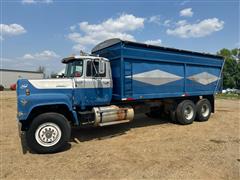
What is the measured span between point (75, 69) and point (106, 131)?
2.71 metres

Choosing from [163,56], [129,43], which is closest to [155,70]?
[163,56]

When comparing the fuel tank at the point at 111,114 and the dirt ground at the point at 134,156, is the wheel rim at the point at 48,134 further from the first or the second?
the fuel tank at the point at 111,114

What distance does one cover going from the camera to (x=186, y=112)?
923cm

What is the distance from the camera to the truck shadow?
7215 millimetres

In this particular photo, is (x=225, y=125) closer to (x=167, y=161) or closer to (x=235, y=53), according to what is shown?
(x=167, y=161)

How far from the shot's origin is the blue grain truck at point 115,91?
5.82 meters

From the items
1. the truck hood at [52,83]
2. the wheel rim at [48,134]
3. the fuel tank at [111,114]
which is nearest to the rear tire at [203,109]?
the fuel tank at [111,114]

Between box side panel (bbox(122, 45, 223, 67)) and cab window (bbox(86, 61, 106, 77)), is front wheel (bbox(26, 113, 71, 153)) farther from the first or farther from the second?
box side panel (bbox(122, 45, 223, 67))

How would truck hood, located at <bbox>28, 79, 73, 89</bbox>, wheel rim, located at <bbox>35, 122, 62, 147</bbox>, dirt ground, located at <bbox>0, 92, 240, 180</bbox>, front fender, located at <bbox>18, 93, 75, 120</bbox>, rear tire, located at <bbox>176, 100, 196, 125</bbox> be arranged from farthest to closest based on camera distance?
rear tire, located at <bbox>176, 100, 196, 125</bbox> < truck hood, located at <bbox>28, 79, 73, 89</bbox> < wheel rim, located at <bbox>35, 122, 62, 147</bbox> < front fender, located at <bbox>18, 93, 75, 120</bbox> < dirt ground, located at <bbox>0, 92, 240, 180</bbox>

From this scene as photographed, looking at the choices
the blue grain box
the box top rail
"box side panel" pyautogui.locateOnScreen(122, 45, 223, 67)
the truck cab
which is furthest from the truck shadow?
the box top rail

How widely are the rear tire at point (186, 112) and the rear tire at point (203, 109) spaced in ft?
1.23

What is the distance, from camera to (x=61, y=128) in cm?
591

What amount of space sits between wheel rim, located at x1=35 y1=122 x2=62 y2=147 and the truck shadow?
1058 mm

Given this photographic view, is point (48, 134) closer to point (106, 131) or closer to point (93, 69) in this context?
point (93, 69)
